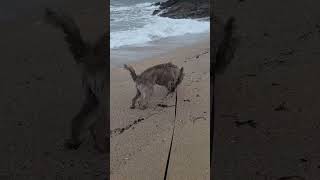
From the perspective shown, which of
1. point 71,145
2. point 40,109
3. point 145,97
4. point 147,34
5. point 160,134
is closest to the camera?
point 71,145

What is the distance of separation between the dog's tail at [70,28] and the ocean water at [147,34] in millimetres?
5284

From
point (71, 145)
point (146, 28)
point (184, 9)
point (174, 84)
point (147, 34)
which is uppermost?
point (184, 9)

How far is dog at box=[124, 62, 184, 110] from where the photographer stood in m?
5.73

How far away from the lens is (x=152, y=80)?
228 inches

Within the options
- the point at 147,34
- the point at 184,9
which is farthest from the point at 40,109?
the point at 184,9

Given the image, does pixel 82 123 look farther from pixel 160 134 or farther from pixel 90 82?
pixel 160 134

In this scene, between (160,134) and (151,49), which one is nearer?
(160,134)

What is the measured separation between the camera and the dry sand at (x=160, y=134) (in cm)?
394

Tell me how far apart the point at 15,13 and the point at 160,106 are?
19.7ft

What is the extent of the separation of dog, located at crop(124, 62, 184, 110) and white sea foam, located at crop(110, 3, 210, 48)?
4876mm

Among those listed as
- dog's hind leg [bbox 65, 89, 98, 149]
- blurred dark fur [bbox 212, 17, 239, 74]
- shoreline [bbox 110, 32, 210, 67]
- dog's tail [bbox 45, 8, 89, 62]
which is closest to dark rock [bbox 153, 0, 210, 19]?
shoreline [bbox 110, 32, 210, 67]

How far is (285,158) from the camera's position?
4.18 m

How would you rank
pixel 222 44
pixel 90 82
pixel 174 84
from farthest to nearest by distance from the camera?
pixel 174 84
pixel 90 82
pixel 222 44

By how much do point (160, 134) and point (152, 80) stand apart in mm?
1145
